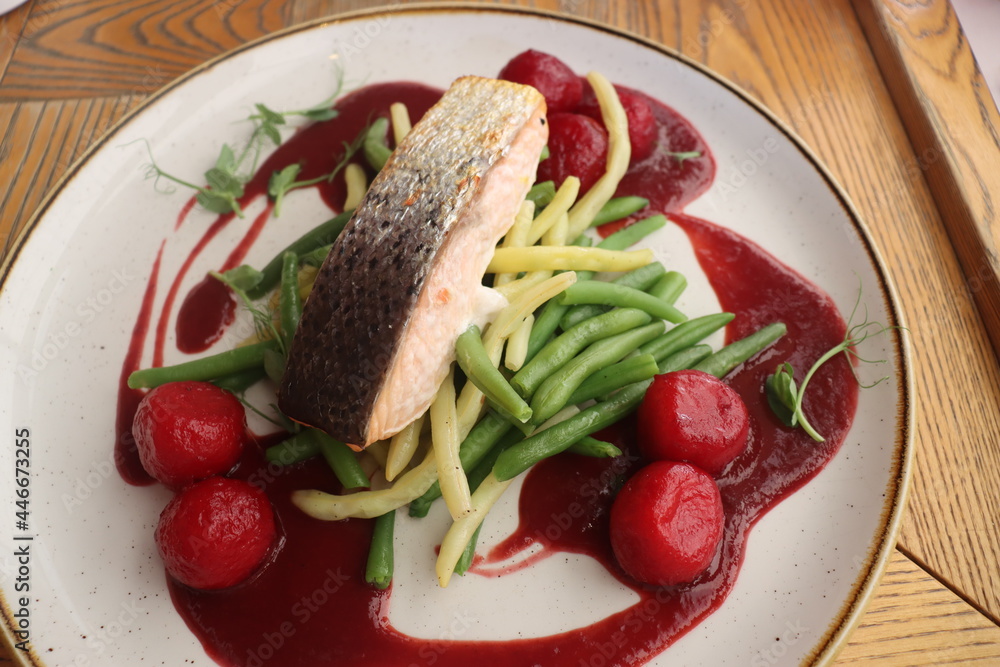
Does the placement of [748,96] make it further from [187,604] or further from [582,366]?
[187,604]

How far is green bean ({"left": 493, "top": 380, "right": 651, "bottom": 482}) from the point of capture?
235cm

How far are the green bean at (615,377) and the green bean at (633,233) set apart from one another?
578mm

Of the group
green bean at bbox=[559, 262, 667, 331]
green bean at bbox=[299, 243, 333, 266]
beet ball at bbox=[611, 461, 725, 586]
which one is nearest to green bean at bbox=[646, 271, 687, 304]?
green bean at bbox=[559, 262, 667, 331]

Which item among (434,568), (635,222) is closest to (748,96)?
(635,222)

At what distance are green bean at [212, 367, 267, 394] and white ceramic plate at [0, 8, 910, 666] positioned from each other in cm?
29

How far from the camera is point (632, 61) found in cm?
336

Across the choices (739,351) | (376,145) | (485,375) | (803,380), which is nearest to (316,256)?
(376,145)

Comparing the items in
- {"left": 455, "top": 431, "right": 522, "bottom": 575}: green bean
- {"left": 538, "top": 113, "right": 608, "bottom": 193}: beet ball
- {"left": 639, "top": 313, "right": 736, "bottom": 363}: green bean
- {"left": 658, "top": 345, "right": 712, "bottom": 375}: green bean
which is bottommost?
{"left": 455, "top": 431, "right": 522, "bottom": 575}: green bean

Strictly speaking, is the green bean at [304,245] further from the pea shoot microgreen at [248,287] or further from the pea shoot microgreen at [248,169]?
the pea shoot microgreen at [248,169]

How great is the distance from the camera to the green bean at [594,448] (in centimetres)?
241

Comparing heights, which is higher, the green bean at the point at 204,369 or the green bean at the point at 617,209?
the green bean at the point at 617,209

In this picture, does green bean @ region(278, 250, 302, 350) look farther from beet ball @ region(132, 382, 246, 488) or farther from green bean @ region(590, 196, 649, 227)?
green bean @ region(590, 196, 649, 227)

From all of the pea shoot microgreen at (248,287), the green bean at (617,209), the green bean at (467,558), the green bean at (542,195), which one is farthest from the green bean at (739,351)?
the pea shoot microgreen at (248,287)

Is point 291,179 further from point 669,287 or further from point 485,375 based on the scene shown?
point 669,287
